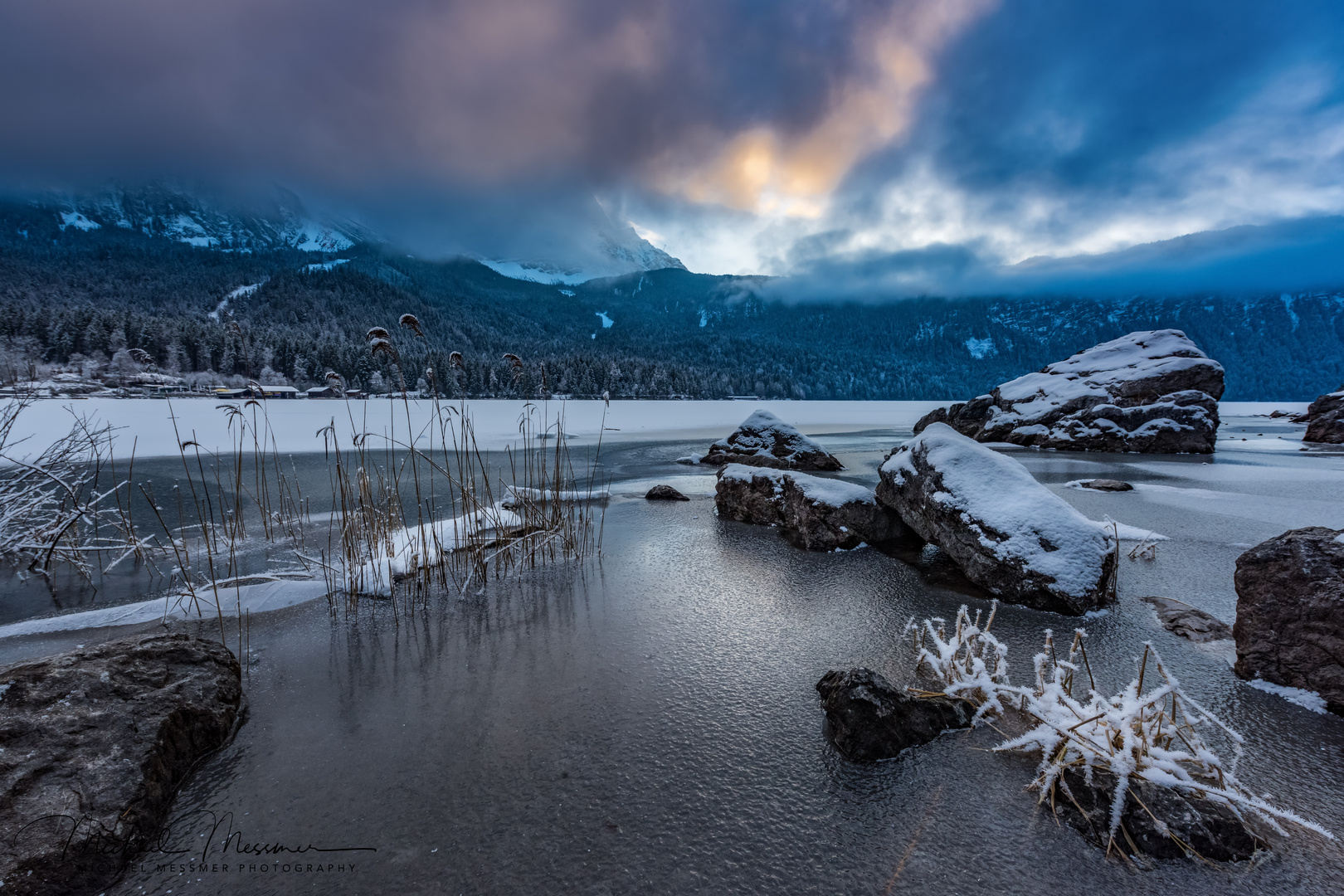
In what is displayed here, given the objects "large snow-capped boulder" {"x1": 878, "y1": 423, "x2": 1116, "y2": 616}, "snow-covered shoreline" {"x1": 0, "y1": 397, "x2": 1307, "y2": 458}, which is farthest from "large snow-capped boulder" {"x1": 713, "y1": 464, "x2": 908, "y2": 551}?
"snow-covered shoreline" {"x1": 0, "y1": 397, "x2": 1307, "y2": 458}

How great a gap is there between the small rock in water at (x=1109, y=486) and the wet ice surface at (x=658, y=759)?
5.91 m

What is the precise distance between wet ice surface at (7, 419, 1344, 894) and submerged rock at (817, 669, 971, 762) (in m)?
0.08

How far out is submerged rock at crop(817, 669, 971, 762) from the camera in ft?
8.11

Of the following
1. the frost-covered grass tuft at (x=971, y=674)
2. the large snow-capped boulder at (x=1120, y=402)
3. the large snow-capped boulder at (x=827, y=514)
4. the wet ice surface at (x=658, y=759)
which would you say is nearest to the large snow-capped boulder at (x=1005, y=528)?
the wet ice surface at (x=658, y=759)

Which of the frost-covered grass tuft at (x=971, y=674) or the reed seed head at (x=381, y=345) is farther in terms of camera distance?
the reed seed head at (x=381, y=345)

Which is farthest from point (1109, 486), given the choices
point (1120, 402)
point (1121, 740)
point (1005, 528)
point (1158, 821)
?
point (1120, 402)

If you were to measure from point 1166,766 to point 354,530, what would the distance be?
245 inches

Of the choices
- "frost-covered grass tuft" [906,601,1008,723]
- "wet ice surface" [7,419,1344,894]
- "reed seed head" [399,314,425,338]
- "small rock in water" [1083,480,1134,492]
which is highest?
"reed seed head" [399,314,425,338]

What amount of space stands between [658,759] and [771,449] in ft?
40.4

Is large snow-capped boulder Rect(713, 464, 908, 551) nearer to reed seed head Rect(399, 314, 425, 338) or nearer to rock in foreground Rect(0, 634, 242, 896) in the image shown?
reed seed head Rect(399, 314, 425, 338)

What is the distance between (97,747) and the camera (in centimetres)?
213

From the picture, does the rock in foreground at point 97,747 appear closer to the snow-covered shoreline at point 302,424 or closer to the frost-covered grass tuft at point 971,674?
the frost-covered grass tuft at point 971,674

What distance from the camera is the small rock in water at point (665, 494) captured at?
30.8 ft

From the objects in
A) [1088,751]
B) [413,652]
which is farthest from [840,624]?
[413,652]
